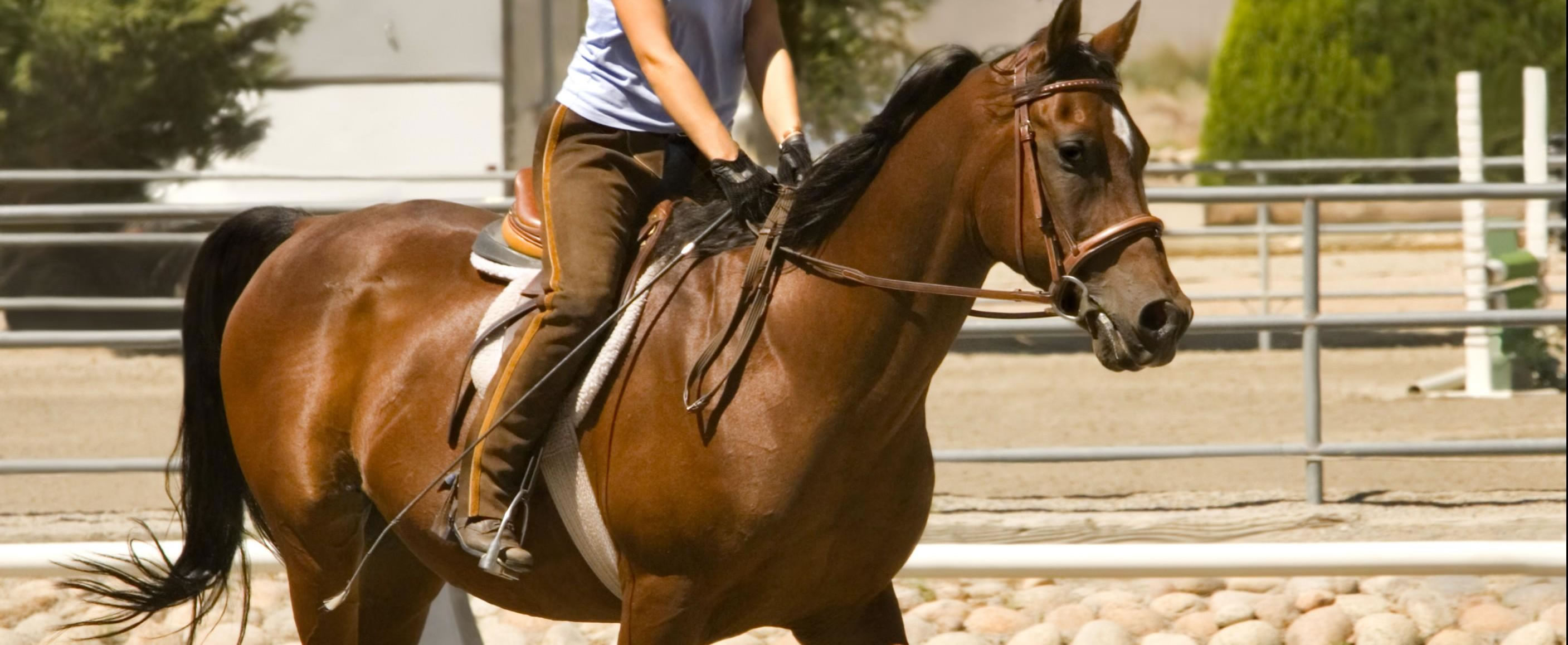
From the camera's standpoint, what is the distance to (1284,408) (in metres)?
9.45

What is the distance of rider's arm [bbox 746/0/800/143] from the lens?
122 inches

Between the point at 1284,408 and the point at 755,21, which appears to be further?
the point at 1284,408

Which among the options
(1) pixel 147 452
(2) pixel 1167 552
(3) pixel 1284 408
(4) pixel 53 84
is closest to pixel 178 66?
(4) pixel 53 84

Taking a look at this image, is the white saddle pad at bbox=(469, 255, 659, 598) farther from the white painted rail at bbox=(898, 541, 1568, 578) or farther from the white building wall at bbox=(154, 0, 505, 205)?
the white building wall at bbox=(154, 0, 505, 205)

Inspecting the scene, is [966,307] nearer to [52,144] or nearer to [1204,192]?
[1204,192]

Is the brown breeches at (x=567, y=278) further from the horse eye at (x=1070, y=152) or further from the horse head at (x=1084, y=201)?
the horse eye at (x=1070, y=152)

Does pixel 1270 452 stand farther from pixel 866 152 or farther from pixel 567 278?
pixel 567 278

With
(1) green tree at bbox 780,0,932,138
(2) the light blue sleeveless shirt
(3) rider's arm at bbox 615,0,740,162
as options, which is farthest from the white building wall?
(3) rider's arm at bbox 615,0,740,162

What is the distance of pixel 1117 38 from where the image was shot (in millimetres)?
2732

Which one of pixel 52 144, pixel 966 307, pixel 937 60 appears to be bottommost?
pixel 966 307

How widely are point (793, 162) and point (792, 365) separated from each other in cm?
37

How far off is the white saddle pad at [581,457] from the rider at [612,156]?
4cm

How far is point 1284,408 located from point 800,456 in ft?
23.8

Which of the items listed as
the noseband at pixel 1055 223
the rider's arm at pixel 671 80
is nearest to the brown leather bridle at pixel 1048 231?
the noseband at pixel 1055 223
